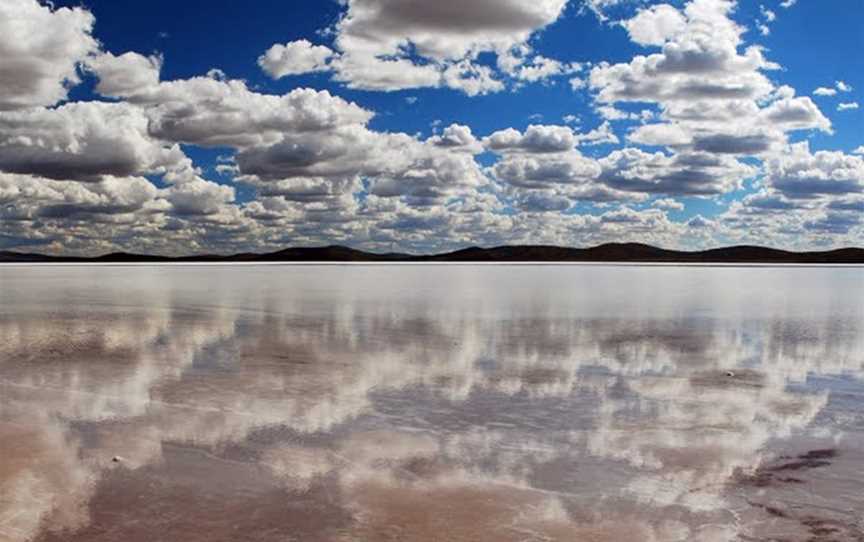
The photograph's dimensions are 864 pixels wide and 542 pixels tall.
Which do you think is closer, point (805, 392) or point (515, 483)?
point (515, 483)

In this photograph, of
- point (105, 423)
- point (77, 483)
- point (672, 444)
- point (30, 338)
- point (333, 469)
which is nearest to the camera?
point (77, 483)

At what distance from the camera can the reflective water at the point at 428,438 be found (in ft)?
24.3

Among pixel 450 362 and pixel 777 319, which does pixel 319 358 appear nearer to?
pixel 450 362

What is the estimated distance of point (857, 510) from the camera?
7.76 m

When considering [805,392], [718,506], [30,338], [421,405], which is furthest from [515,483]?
[30,338]

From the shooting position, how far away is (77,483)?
331 inches

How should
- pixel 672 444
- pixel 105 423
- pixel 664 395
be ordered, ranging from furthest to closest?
pixel 664 395 → pixel 105 423 → pixel 672 444

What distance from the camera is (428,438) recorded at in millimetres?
10445

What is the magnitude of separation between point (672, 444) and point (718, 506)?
2490 millimetres

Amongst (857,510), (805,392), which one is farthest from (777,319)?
(857,510)

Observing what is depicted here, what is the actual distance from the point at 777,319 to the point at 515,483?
2451 cm

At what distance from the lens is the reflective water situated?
742cm

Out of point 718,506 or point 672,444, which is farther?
point 672,444

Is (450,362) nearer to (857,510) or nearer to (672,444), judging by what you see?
(672,444)
